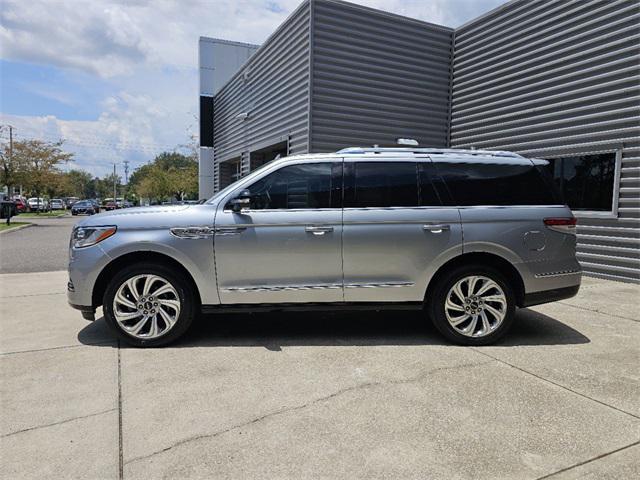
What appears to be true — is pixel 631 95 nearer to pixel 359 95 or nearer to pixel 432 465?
pixel 359 95

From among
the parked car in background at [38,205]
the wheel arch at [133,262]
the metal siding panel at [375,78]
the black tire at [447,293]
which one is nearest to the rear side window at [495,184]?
the black tire at [447,293]

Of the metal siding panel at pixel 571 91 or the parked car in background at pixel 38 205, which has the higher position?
the metal siding panel at pixel 571 91

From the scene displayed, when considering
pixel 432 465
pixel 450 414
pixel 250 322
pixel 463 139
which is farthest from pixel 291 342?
pixel 463 139

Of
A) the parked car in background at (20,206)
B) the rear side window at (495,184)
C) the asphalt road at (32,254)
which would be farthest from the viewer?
the parked car in background at (20,206)

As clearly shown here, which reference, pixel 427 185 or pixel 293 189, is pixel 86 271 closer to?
pixel 293 189

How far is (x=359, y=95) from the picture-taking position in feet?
35.0

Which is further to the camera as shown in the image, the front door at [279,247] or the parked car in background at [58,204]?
the parked car in background at [58,204]

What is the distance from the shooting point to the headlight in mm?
4453

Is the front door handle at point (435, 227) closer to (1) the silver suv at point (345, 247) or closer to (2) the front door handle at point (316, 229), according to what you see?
(1) the silver suv at point (345, 247)

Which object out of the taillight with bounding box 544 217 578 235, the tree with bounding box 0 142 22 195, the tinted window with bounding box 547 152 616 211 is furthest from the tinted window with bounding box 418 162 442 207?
the tree with bounding box 0 142 22 195

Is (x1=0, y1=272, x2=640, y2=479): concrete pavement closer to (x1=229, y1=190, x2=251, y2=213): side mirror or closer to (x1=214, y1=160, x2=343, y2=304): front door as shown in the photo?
(x1=214, y1=160, x2=343, y2=304): front door

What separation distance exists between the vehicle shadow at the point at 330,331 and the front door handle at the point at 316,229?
44.7 inches

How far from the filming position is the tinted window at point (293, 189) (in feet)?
15.1

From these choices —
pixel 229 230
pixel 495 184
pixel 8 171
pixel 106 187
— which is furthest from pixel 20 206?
pixel 106 187
